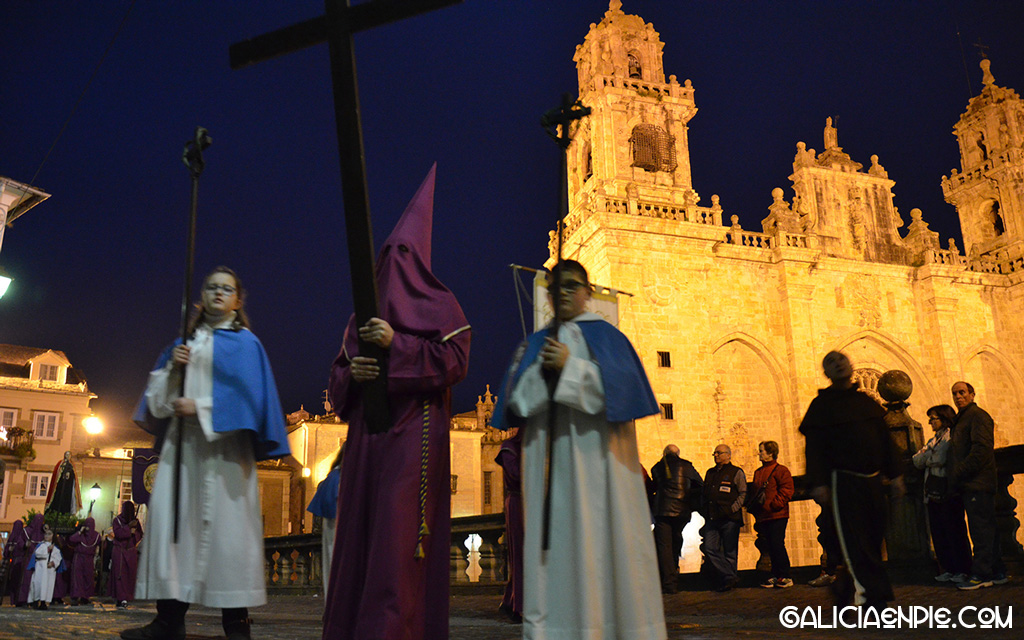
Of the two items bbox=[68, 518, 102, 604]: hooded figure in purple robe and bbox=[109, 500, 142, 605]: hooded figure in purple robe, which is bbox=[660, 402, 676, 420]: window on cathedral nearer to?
bbox=[109, 500, 142, 605]: hooded figure in purple robe

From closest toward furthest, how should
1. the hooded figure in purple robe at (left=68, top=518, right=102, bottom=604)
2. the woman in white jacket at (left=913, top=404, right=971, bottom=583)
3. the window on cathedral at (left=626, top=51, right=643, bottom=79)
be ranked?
the woman in white jacket at (left=913, top=404, right=971, bottom=583) < the hooded figure in purple robe at (left=68, top=518, right=102, bottom=604) < the window on cathedral at (left=626, top=51, right=643, bottom=79)

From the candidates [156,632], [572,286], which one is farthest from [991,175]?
[156,632]

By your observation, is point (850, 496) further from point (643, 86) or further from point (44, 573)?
point (643, 86)

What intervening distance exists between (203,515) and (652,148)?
24487 mm

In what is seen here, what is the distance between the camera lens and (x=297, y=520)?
33.7 meters

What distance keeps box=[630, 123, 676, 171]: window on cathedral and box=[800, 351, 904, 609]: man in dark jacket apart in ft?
72.2

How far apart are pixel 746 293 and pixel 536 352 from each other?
77.1ft

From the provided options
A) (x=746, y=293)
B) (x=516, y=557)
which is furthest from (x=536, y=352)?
(x=746, y=293)

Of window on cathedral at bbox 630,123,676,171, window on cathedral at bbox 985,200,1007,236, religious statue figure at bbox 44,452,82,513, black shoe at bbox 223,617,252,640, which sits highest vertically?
window on cathedral at bbox 630,123,676,171

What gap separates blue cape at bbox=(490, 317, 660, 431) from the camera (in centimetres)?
347

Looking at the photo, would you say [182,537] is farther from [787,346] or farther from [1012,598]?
[787,346]

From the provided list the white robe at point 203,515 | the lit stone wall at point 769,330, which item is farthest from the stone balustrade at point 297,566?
the lit stone wall at point 769,330

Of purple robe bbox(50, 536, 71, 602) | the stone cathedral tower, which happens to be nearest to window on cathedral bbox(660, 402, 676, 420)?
the stone cathedral tower

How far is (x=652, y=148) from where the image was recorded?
1047 inches
